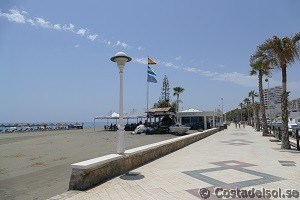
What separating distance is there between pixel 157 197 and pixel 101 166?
6.41 ft

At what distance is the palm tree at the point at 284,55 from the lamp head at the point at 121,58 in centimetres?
946

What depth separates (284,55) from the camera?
15.1 m

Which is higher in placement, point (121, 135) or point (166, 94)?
point (166, 94)

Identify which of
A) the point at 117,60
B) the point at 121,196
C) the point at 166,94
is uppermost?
the point at 166,94

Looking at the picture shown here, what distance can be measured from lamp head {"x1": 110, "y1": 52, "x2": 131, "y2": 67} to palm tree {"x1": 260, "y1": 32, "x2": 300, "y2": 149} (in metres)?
9.46

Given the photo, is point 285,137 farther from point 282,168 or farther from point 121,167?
point 121,167

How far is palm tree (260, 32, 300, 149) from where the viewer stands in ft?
49.4

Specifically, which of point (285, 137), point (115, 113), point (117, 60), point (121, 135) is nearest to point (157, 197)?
point (121, 135)

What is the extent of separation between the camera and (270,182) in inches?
281

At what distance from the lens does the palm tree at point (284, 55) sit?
15.1 meters

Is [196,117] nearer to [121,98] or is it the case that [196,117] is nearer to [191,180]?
[121,98]

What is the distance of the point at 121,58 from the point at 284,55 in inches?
384

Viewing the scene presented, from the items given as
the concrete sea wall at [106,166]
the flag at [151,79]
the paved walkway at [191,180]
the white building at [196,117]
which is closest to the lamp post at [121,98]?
the concrete sea wall at [106,166]

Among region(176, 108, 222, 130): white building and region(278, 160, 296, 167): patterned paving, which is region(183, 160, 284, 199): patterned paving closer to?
region(278, 160, 296, 167): patterned paving
